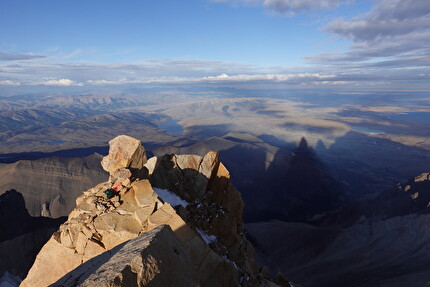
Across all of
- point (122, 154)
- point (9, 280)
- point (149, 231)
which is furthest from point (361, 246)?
point (149, 231)

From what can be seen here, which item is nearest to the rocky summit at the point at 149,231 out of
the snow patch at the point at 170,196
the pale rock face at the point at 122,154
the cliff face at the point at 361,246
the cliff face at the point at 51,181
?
the pale rock face at the point at 122,154

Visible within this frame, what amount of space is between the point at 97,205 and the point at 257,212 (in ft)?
397

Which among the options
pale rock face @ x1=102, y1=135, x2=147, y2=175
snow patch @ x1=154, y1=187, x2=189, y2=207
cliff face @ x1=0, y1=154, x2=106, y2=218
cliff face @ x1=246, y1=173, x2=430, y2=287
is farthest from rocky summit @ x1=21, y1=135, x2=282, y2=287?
cliff face @ x1=0, y1=154, x2=106, y2=218

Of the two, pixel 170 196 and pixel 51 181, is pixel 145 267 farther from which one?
pixel 51 181

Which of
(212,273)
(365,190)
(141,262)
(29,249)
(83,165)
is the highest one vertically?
(141,262)

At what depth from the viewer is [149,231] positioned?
11.0 m

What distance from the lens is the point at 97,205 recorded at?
1573 centimetres

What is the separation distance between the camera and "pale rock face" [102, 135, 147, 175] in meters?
21.1

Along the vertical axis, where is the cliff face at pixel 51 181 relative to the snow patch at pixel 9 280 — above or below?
below

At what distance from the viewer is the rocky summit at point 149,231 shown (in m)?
9.20

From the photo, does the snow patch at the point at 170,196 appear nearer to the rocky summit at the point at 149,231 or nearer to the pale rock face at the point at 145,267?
the rocky summit at the point at 149,231

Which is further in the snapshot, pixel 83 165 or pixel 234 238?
pixel 83 165

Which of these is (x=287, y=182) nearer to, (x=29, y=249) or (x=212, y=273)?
(x=29, y=249)

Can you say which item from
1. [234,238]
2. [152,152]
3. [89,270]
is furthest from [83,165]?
[89,270]
